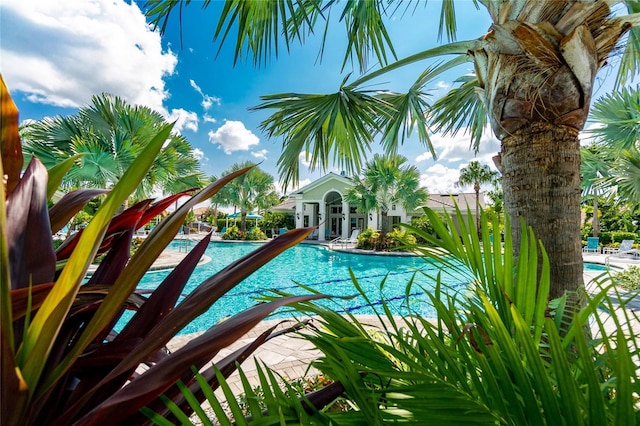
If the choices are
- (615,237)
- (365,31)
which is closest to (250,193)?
(365,31)

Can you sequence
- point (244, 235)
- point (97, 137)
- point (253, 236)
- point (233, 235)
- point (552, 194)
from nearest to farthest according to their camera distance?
point (552, 194)
point (97, 137)
point (253, 236)
point (244, 235)
point (233, 235)

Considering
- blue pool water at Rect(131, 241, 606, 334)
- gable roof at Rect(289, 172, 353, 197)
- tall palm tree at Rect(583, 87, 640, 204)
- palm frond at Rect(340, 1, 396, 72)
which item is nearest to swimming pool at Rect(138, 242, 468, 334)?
blue pool water at Rect(131, 241, 606, 334)

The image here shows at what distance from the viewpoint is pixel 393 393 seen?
2.74 ft

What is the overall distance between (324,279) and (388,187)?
11.0 meters

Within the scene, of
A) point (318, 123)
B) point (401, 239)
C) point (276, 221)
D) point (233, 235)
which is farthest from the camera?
point (276, 221)

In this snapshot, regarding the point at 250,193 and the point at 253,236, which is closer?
the point at 253,236

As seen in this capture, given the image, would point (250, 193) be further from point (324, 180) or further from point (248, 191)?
point (324, 180)

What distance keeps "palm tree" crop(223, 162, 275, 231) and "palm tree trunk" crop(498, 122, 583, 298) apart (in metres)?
27.6

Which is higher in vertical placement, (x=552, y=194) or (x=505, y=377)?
(x=552, y=194)

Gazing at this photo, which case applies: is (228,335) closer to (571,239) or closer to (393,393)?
(393,393)

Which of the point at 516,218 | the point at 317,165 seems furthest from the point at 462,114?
the point at 516,218

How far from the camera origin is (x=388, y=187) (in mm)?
21031

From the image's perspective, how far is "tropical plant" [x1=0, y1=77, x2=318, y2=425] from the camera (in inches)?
21.4

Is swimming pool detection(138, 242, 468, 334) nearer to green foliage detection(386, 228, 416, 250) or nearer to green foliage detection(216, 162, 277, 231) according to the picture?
green foliage detection(386, 228, 416, 250)
